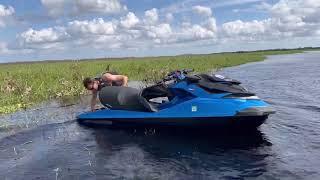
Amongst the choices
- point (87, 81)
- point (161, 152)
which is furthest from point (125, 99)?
point (161, 152)

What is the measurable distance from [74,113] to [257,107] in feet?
25.6

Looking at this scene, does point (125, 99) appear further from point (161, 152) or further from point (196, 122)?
point (161, 152)

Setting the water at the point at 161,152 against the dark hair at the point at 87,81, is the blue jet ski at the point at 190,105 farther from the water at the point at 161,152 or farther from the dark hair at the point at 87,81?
the dark hair at the point at 87,81

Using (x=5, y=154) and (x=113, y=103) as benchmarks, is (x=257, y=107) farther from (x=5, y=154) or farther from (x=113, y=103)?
(x=5, y=154)

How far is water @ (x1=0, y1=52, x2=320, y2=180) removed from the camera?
299 inches

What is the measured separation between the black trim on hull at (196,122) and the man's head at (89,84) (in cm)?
150

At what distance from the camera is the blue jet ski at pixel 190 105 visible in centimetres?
923

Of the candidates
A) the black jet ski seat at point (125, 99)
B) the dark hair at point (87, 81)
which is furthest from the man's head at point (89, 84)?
the black jet ski seat at point (125, 99)

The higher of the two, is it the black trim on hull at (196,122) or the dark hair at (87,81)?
the dark hair at (87,81)

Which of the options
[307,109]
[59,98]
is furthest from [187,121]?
[59,98]

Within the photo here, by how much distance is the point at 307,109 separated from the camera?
13.5 metres

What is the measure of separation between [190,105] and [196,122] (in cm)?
42

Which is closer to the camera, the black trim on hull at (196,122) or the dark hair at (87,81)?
the black trim on hull at (196,122)

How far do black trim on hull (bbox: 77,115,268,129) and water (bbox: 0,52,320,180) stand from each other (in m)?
0.24
